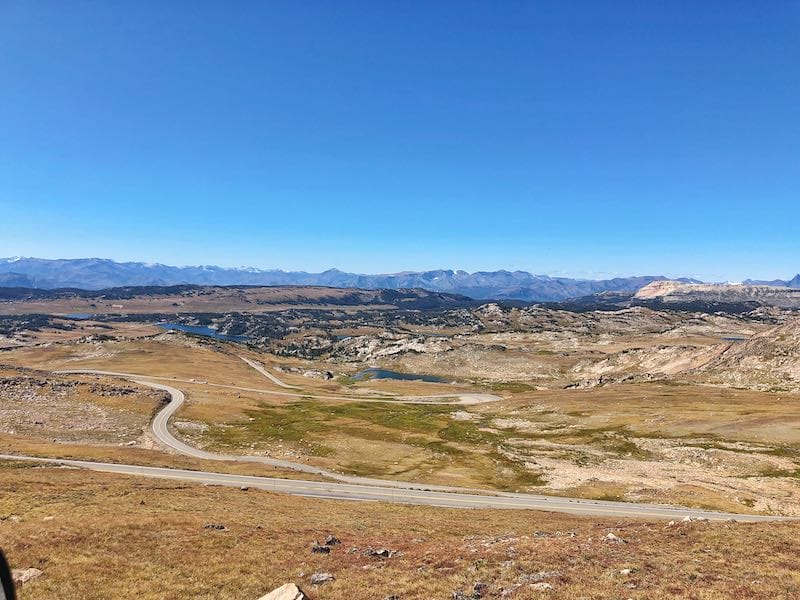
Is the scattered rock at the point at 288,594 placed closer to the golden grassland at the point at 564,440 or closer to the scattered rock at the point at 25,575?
the scattered rock at the point at 25,575

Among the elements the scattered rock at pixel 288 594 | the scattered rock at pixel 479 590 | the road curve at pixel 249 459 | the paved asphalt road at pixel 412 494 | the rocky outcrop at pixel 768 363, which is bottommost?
the road curve at pixel 249 459

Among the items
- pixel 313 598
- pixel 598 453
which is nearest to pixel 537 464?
pixel 598 453

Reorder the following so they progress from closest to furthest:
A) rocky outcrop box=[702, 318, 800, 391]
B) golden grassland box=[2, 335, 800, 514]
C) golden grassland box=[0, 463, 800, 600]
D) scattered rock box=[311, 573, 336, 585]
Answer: golden grassland box=[0, 463, 800, 600] < scattered rock box=[311, 573, 336, 585] < golden grassland box=[2, 335, 800, 514] < rocky outcrop box=[702, 318, 800, 391]

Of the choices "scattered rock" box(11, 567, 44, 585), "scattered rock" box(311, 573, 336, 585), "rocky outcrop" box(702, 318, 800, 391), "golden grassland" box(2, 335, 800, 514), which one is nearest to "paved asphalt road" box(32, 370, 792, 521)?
"golden grassland" box(2, 335, 800, 514)

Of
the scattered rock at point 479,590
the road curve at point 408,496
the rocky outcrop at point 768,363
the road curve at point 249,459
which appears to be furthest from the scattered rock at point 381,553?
the rocky outcrop at point 768,363

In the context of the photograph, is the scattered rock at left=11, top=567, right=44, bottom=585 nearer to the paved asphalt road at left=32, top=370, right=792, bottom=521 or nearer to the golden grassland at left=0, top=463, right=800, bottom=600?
the golden grassland at left=0, top=463, right=800, bottom=600

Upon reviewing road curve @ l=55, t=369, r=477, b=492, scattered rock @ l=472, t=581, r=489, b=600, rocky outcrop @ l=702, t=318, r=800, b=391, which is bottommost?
road curve @ l=55, t=369, r=477, b=492

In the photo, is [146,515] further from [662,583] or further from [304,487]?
[662,583]
